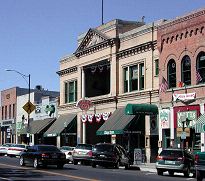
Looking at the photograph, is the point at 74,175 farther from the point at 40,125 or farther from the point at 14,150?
the point at 40,125

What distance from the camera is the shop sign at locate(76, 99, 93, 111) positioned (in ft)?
159

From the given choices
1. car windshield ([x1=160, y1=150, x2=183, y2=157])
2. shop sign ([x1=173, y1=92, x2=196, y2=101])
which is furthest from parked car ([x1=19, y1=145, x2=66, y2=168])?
shop sign ([x1=173, y1=92, x2=196, y2=101])

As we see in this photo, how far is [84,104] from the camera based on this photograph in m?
48.7

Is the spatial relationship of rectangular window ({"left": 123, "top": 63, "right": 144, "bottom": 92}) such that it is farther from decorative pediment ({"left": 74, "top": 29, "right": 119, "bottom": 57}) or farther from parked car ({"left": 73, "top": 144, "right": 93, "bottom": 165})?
parked car ({"left": 73, "top": 144, "right": 93, "bottom": 165})

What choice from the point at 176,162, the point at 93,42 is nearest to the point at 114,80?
the point at 93,42

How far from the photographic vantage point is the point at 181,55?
122 ft

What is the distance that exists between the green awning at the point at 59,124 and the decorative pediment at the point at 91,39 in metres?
7.16

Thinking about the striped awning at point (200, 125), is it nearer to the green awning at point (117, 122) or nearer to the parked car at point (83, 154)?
the parked car at point (83, 154)

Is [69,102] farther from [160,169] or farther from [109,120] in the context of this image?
[160,169]

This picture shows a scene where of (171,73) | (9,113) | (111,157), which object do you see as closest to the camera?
(111,157)

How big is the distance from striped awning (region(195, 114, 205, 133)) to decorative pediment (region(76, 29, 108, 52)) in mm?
15498

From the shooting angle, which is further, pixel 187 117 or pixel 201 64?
pixel 187 117

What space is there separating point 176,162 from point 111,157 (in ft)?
20.5

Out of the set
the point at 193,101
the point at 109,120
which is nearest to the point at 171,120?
the point at 193,101
